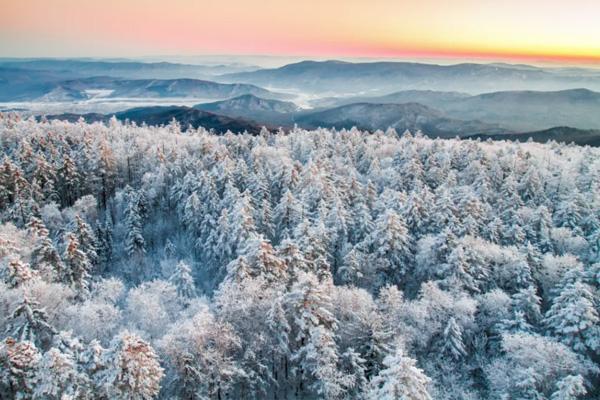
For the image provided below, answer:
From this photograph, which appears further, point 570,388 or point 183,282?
point 183,282

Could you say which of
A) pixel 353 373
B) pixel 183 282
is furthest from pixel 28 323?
pixel 353 373

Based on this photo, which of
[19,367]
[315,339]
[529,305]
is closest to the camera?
[19,367]

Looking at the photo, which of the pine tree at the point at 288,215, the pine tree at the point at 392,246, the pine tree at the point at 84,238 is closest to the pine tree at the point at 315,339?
the pine tree at the point at 392,246

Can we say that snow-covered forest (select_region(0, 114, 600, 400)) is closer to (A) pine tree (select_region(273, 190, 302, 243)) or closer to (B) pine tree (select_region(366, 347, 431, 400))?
(B) pine tree (select_region(366, 347, 431, 400))

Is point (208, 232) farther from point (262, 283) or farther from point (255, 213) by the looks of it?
point (262, 283)

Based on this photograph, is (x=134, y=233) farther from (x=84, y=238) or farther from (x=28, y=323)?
(x=28, y=323)

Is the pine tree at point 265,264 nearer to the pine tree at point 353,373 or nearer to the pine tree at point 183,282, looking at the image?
the pine tree at point 183,282

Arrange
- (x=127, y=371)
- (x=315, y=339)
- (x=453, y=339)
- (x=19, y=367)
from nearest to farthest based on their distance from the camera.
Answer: (x=127, y=371)
(x=19, y=367)
(x=315, y=339)
(x=453, y=339)

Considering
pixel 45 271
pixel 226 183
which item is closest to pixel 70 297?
pixel 45 271
